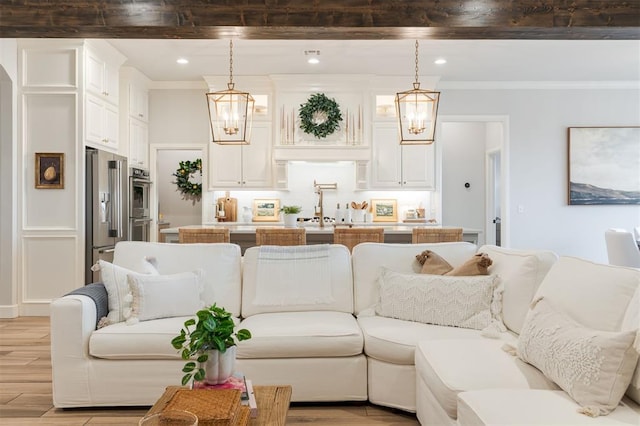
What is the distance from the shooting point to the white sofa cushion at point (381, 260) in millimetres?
3236

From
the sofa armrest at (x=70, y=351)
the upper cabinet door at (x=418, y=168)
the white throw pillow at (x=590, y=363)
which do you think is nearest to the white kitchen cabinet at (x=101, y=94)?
the sofa armrest at (x=70, y=351)

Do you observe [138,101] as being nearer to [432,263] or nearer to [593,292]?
[432,263]

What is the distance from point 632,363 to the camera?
65.9 inches

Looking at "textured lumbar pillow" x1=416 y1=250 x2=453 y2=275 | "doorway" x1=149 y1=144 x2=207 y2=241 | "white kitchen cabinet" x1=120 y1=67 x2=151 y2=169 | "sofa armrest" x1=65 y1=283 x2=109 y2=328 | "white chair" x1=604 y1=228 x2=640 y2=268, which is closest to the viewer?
"sofa armrest" x1=65 y1=283 x2=109 y2=328

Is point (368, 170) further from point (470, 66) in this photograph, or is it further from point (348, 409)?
point (348, 409)

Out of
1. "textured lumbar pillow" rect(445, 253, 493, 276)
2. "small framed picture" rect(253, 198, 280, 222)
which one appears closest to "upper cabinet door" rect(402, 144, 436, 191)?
"small framed picture" rect(253, 198, 280, 222)

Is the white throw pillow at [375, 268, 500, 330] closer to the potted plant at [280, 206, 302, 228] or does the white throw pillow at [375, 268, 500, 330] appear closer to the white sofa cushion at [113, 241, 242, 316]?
the white sofa cushion at [113, 241, 242, 316]

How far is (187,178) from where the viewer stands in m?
7.75

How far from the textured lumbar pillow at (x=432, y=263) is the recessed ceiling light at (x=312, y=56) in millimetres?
3292

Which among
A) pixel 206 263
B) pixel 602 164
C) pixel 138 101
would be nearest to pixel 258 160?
pixel 138 101

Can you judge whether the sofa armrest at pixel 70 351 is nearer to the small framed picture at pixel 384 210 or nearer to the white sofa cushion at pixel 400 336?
the white sofa cushion at pixel 400 336

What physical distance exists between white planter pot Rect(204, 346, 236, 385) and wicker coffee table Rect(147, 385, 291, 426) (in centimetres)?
17

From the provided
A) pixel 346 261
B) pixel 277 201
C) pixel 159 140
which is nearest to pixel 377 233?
pixel 346 261

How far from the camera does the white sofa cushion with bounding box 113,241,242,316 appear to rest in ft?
10.6
